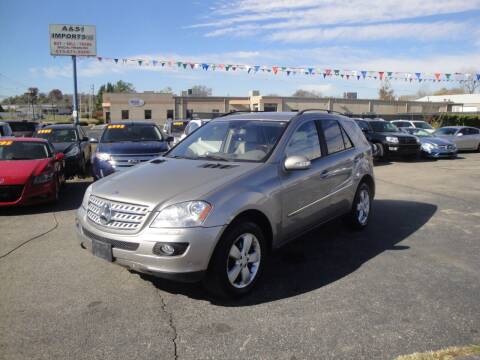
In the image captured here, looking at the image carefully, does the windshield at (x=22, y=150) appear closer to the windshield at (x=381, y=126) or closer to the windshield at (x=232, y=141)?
the windshield at (x=232, y=141)

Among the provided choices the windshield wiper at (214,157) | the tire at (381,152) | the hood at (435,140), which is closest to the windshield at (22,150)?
the windshield wiper at (214,157)

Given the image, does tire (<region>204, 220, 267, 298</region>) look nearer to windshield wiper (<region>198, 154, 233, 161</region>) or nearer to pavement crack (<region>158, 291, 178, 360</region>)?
pavement crack (<region>158, 291, 178, 360</region>)

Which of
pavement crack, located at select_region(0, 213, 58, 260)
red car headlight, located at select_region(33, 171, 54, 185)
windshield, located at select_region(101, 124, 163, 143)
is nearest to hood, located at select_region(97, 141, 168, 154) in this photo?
windshield, located at select_region(101, 124, 163, 143)

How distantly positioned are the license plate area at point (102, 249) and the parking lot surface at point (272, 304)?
1.53ft

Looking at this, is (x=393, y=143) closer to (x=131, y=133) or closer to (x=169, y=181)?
(x=131, y=133)

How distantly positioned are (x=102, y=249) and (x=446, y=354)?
9.52 ft

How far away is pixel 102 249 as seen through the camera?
377cm

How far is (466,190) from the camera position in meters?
9.80

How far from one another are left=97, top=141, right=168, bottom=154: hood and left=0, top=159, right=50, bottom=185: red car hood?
63.3 inches

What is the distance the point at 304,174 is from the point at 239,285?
1480 millimetres

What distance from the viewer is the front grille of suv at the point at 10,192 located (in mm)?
7104

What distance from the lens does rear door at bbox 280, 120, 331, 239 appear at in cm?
440

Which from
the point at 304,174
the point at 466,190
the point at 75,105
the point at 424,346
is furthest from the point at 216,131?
the point at 75,105

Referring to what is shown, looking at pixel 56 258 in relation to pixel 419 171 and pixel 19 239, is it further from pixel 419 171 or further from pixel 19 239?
pixel 419 171
